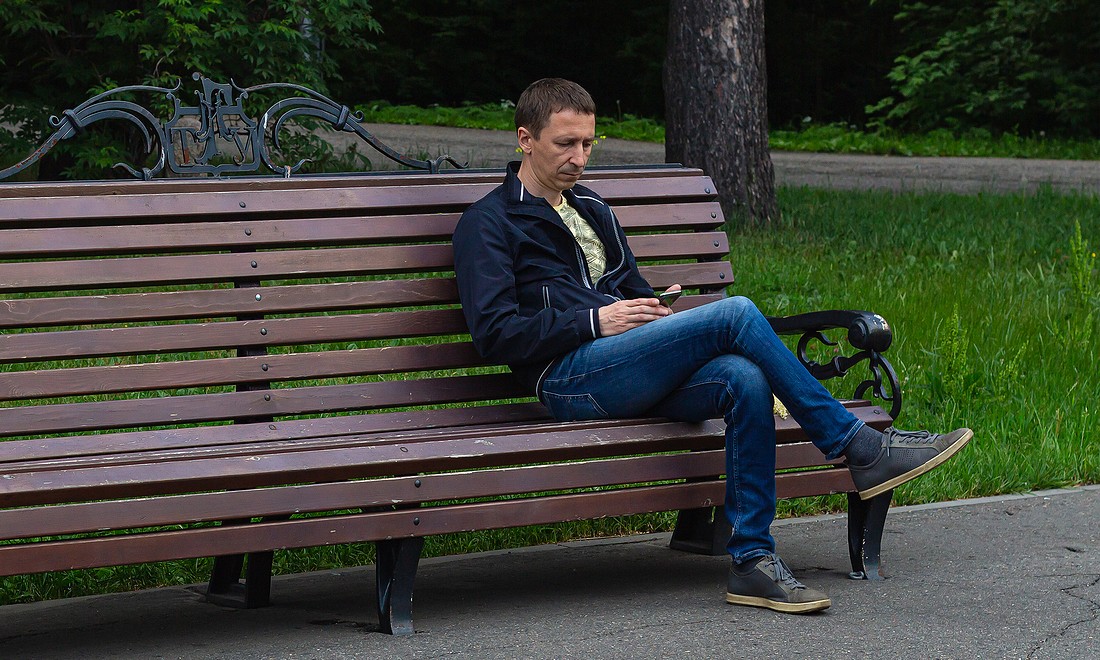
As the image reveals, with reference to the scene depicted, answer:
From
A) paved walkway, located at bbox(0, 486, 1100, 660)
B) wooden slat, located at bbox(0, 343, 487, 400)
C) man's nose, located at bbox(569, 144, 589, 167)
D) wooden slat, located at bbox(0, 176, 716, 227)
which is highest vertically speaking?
man's nose, located at bbox(569, 144, 589, 167)

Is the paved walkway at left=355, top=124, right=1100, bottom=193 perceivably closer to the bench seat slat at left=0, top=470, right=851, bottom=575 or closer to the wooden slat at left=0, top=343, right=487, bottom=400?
the wooden slat at left=0, top=343, right=487, bottom=400

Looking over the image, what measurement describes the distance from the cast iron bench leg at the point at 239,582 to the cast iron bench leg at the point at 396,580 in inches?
16.3

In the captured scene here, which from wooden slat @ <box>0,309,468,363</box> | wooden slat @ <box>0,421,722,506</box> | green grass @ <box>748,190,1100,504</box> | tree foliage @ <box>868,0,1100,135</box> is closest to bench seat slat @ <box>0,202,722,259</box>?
wooden slat @ <box>0,309,468,363</box>

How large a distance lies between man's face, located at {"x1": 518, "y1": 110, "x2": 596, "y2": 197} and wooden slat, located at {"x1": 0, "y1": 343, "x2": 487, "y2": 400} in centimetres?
58

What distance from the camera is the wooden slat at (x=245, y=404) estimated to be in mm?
3912

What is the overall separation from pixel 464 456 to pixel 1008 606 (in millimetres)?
1504

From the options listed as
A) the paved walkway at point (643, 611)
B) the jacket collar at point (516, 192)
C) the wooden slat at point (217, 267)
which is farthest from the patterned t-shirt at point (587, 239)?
the paved walkway at point (643, 611)

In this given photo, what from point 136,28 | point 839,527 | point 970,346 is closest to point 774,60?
point 136,28

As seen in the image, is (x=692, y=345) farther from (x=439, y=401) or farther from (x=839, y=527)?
(x=839, y=527)

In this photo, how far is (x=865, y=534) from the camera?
13.9 feet

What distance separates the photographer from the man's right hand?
13.6 feet

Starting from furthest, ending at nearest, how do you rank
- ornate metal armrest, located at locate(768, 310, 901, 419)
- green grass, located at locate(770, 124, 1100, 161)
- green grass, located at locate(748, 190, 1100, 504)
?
1. green grass, located at locate(770, 124, 1100, 161)
2. green grass, located at locate(748, 190, 1100, 504)
3. ornate metal armrest, located at locate(768, 310, 901, 419)

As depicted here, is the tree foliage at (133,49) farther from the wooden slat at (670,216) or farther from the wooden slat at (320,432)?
the wooden slat at (320,432)

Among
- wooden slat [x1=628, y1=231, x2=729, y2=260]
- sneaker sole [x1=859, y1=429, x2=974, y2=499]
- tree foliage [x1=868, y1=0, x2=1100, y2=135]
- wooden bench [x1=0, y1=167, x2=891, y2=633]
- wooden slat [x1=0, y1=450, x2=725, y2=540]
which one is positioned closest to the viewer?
wooden slat [x1=0, y1=450, x2=725, y2=540]
